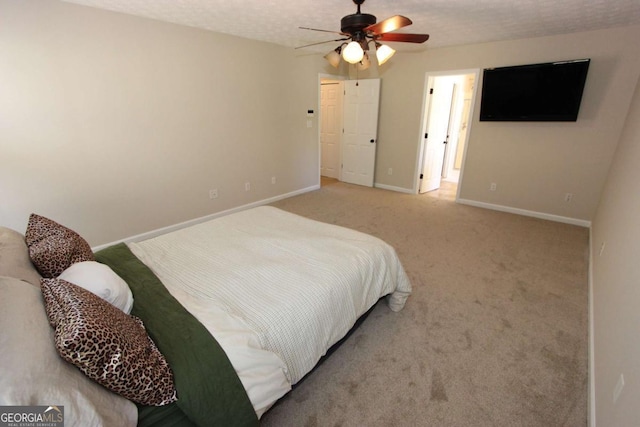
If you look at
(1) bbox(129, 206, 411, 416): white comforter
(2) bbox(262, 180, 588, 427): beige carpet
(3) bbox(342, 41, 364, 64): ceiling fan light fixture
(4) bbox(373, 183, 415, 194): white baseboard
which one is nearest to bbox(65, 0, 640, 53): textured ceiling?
(3) bbox(342, 41, 364, 64): ceiling fan light fixture

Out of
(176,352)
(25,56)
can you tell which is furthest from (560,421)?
(25,56)

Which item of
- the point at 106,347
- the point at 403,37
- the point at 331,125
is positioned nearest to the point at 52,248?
the point at 106,347

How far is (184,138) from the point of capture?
3543 millimetres

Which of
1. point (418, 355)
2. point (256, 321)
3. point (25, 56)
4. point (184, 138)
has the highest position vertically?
point (25, 56)

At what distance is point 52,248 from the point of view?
145cm

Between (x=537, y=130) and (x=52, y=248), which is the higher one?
(x=537, y=130)

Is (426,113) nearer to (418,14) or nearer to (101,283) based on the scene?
(418,14)

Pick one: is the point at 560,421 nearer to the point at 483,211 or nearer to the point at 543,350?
the point at 543,350

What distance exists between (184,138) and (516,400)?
12.8 feet

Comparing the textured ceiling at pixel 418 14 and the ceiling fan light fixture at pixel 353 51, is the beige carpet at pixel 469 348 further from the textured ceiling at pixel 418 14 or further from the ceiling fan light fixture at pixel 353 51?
the textured ceiling at pixel 418 14

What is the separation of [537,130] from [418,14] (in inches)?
93.1

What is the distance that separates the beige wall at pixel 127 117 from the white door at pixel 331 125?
4.93ft

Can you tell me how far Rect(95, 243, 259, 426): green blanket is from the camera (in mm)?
1017

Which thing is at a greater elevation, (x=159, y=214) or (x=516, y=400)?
(x=159, y=214)
